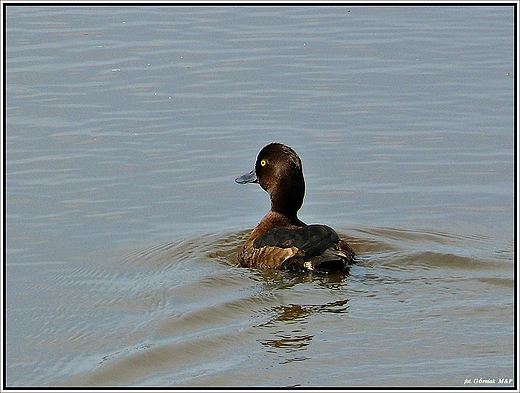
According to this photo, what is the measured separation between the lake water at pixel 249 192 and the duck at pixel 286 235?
149 mm

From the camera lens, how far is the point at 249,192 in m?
10.9

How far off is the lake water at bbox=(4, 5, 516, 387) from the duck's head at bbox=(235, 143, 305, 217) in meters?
0.61

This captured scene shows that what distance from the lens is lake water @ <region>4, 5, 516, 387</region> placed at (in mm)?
6766

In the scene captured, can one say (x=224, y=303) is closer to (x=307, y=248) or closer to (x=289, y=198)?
(x=307, y=248)

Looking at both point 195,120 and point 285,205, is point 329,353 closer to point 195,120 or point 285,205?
point 285,205

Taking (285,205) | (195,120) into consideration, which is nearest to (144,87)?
(195,120)

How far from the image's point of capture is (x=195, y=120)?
12141 mm

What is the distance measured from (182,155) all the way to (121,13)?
6.12 meters

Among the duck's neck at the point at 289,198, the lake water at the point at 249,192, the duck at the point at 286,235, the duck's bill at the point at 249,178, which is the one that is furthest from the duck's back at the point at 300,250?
the duck's bill at the point at 249,178

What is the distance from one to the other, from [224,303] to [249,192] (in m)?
3.27

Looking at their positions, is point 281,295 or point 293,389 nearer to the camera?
point 293,389

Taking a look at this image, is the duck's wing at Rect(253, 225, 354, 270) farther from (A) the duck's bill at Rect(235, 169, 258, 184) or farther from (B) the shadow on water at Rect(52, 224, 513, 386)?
(A) the duck's bill at Rect(235, 169, 258, 184)

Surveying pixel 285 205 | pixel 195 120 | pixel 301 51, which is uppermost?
pixel 301 51

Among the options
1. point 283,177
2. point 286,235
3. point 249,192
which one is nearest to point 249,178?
point 283,177
